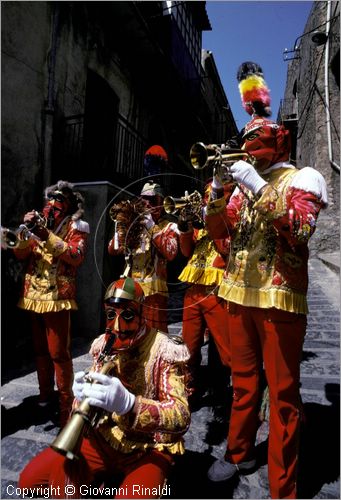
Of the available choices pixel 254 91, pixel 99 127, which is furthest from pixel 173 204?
pixel 99 127

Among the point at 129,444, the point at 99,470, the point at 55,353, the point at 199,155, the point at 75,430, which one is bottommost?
the point at 99,470

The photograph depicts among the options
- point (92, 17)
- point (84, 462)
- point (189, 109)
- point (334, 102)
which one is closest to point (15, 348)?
point (84, 462)

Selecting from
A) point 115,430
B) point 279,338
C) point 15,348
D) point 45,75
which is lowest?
point 15,348

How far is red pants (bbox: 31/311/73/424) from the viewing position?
114 inches

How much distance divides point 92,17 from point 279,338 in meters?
8.05

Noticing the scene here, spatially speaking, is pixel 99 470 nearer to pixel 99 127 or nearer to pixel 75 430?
pixel 75 430

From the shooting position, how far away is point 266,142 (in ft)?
6.59

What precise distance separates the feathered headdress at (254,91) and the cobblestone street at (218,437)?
252cm

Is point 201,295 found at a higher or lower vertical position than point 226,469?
higher

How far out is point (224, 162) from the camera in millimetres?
2018

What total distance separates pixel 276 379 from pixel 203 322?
1.33 metres

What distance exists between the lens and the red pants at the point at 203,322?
2895mm

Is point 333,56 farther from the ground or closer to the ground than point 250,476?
farther from the ground

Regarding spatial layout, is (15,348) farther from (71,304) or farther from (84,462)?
(84,462)
